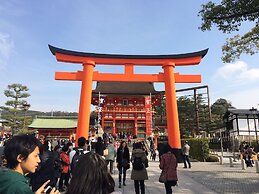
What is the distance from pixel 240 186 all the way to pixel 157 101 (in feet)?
68.8

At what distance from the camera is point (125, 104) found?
2652 cm

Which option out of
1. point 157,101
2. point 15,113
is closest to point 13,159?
point 157,101

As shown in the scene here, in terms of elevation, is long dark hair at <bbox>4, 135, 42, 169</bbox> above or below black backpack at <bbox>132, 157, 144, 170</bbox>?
above

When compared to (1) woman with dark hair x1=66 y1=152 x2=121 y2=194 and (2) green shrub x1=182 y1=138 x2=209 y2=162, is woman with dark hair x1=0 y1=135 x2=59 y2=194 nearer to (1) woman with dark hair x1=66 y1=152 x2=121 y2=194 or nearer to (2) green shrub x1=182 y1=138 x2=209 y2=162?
(1) woman with dark hair x1=66 y1=152 x2=121 y2=194

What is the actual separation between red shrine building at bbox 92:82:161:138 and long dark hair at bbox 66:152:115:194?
77.5 feet

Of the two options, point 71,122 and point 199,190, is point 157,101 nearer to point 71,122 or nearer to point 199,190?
point 71,122

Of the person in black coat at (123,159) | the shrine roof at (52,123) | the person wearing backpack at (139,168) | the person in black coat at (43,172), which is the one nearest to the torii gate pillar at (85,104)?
the person in black coat at (123,159)

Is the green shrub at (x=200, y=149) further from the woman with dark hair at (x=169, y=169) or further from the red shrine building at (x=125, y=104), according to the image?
the red shrine building at (x=125, y=104)

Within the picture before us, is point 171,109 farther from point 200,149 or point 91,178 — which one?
point 91,178

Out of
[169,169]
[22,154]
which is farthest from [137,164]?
[22,154]

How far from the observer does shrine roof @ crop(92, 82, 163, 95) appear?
2552 cm

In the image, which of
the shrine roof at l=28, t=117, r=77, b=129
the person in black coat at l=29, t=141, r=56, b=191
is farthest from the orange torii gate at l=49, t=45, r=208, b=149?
the shrine roof at l=28, t=117, r=77, b=129

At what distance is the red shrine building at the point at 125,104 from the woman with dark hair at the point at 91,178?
23.6 m

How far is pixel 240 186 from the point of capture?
277 inches
